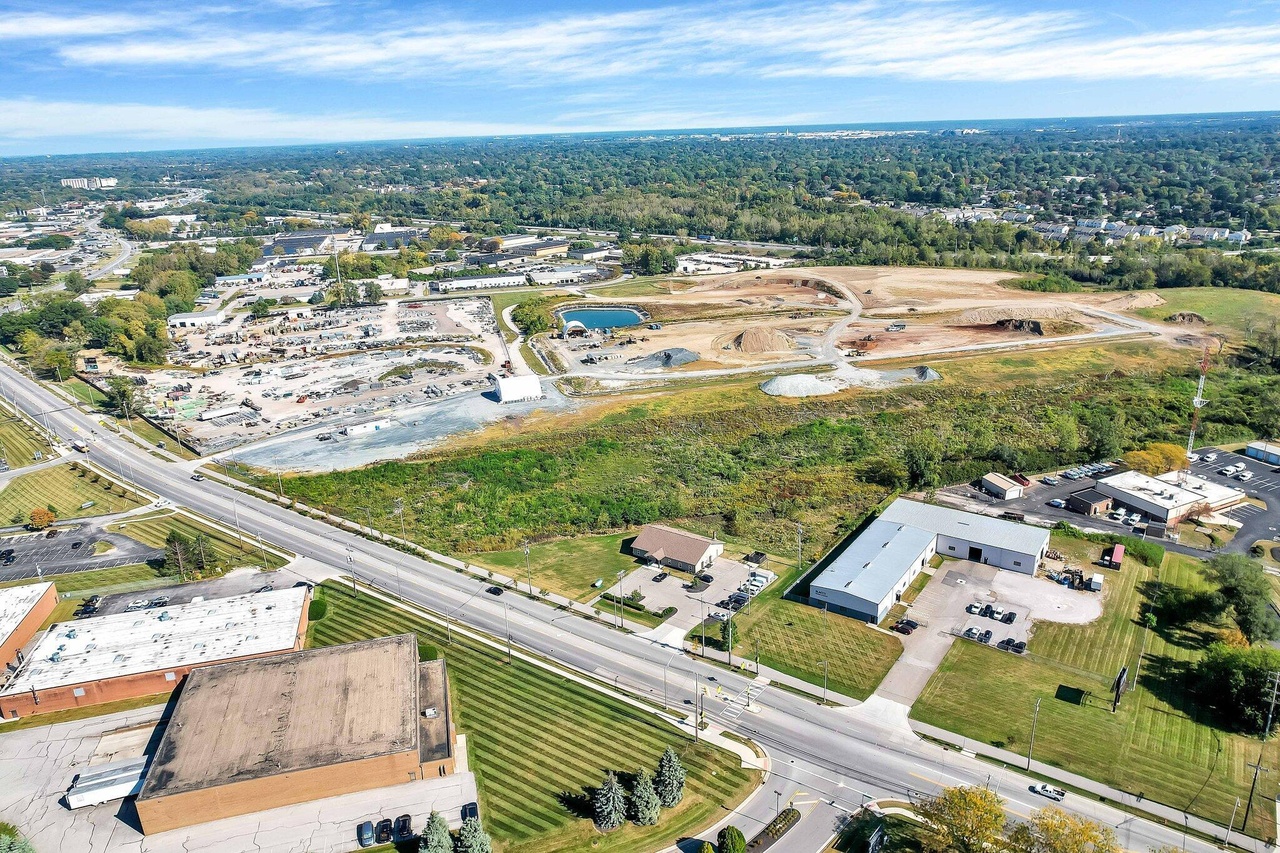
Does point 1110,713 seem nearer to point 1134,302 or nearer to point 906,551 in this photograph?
point 906,551

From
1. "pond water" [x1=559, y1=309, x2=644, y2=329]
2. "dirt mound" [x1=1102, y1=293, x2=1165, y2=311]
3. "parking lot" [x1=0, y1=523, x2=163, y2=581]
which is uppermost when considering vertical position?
"dirt mound" [x1=1102, y1=293, x2=1165, y2=311]

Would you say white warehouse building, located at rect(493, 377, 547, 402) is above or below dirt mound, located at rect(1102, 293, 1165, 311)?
below

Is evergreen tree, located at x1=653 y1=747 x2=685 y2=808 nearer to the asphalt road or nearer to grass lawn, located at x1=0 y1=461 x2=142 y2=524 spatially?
the asphalt road

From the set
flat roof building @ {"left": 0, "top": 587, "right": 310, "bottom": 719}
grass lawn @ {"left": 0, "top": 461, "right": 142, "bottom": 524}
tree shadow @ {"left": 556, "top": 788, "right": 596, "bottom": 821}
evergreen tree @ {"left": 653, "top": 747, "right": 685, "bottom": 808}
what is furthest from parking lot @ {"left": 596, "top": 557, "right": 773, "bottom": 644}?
grass lawn @ {"left": 0, "top": 461, "right": 142, "bottom": 524}

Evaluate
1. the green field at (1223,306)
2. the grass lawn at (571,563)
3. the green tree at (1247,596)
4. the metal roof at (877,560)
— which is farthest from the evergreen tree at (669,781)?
the green field at (1223,306)

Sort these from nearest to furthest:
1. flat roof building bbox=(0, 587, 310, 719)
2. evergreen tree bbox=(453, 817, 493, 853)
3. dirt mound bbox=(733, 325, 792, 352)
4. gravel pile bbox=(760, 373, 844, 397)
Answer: evergreen tree bbox=(453, 817, 493, 853)
flat roof building bbox=(0, 587, 310, 719)
gravel pile bbox=(760, 373, 844, 397)
dirt mound bbox=(733, 325, 792, 352)

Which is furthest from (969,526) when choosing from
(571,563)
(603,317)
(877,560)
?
(603,317)

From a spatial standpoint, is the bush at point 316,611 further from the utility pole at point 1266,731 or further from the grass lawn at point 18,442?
the utility pole at point 1266,731
